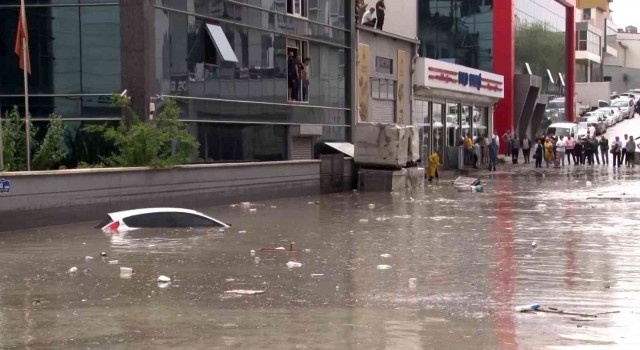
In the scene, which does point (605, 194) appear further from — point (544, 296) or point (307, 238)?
point (544, 296)

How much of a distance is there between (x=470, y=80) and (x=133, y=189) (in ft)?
119

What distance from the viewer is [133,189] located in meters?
27.6

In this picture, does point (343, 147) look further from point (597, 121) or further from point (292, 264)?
point (597, 121)

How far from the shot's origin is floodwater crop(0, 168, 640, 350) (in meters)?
10.7

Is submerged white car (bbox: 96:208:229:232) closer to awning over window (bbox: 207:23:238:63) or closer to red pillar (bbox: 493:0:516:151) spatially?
awning over window (bbox: 207:23:238:63)

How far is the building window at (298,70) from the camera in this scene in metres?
38.6

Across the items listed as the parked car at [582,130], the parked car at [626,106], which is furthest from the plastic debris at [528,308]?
the parked car at [626,106]

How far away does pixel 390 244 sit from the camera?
2062 cm

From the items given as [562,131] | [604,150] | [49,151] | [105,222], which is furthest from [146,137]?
[562,131]

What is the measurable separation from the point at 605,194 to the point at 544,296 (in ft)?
80.2

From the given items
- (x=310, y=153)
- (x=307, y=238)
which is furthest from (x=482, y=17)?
(x=307, y=238)

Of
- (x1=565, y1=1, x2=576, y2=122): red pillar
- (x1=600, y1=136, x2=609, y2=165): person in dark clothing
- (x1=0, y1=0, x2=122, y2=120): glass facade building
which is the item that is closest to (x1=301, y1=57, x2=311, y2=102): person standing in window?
(x1=0, y1=0, x2=122, y2=120): glass facade building

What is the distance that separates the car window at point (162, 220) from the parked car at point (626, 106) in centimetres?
7322

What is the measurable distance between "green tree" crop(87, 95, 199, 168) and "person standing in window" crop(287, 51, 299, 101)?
9.37 metres
